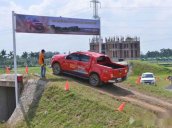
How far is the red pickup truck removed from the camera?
22250mm

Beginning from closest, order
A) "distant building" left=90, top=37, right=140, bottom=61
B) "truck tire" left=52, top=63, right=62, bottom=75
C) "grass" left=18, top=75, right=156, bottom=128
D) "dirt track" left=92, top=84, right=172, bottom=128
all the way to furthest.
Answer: "grass" left=18, top=75, right=156, bottom=128, "dirt track" left=92, top=84, right=172, bottom=128, "truck tire" left=52, top=63, right=62, bottom=75, "distant building" left=90, top=37, right=140, bottom=61

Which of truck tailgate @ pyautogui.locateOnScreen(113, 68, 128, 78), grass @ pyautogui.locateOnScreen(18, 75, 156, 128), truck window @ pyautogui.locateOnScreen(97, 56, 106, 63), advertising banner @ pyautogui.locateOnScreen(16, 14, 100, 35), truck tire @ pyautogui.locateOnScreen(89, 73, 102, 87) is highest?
advertising banner @ pyautogui.locateOnScreen(16, 14, 100, 35)

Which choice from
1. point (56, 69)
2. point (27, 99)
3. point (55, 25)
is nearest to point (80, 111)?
point (27, 99)

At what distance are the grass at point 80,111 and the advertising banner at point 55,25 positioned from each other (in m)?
3.57

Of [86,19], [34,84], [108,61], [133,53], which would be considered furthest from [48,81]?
[133,53]

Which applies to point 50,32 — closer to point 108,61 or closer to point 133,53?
point 108,61

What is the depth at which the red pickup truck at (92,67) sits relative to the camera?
22.2 m

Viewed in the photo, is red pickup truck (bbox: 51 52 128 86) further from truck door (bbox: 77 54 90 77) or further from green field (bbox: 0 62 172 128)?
green field (bbox: 0 62 172 128)

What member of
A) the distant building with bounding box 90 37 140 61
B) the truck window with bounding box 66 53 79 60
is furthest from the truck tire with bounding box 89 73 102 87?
the distant building with bounding box 90 37 140 61

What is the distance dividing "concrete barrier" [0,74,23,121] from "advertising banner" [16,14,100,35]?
2832 mm

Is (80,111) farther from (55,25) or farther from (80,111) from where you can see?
(55,25)

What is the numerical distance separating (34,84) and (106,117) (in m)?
6.21

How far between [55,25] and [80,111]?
7.65 metres

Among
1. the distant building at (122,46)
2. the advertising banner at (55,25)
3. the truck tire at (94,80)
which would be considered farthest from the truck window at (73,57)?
the distant building at (122,46)
